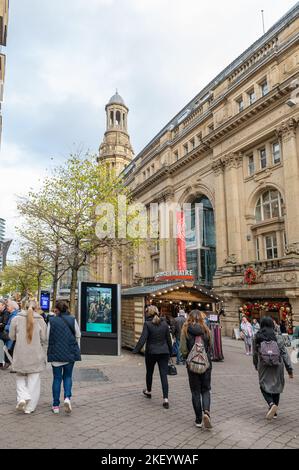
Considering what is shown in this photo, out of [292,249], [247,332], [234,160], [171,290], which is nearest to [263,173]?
[234,160]

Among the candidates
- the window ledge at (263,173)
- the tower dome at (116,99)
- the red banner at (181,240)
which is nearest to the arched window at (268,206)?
the window ledge at (263,173)

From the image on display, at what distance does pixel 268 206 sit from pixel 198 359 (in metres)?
23.6

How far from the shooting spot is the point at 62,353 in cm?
608

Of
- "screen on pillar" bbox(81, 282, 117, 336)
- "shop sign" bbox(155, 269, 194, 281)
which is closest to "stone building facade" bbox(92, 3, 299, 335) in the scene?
"shop sign" bbox(155, 269, 194, 281)

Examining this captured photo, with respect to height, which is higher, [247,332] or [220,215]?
[220,215]

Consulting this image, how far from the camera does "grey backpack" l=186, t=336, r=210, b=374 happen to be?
217 inches

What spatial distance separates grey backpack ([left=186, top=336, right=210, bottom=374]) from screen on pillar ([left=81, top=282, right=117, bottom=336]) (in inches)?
333

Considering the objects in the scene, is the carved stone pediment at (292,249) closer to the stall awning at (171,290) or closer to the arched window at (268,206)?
the arched window at (268,206)

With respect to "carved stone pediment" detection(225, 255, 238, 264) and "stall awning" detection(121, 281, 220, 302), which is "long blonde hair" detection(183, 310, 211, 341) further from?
"carved stone pediment" detection(225, 255, 238, 264)

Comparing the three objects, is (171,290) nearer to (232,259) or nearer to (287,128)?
(232,259)

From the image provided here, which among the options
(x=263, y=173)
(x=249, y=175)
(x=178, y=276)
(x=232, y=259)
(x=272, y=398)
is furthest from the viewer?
(x=249, y=175)

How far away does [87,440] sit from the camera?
4820mm

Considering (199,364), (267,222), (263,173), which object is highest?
(263,173)
